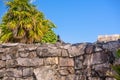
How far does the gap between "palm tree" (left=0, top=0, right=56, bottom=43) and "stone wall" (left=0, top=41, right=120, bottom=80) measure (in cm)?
1329

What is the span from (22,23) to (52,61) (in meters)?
15.2

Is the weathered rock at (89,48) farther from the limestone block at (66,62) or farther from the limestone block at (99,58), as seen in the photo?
the limestone block at (66,62)

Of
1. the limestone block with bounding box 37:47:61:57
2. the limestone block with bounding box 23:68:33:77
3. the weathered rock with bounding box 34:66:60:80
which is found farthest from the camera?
the limestone block with bounding box 23:68:33:77

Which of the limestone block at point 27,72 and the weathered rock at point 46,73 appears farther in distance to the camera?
the limestone block at point 27,72

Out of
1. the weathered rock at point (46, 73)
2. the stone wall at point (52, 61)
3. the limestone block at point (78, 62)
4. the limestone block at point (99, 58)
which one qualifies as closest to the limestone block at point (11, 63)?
the stone wall at point (52, 61)

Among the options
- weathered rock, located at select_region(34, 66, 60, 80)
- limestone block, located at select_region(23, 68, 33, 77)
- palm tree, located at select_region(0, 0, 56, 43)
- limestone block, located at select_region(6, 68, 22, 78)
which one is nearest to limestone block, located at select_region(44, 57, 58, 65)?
weathered rock, located at select_region(34, 66, 60, 80)

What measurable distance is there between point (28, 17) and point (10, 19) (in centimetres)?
143

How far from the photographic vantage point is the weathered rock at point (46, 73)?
26.7 ft

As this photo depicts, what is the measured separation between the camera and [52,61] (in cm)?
826

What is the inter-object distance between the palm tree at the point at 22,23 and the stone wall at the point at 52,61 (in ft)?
43.6

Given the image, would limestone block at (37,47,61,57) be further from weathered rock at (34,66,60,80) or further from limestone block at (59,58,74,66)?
weathered rock at (34,66,60,80)

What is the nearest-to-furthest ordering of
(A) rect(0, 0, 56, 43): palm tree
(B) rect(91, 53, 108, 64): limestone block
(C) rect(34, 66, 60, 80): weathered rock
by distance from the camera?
1. (B) rect(91, 53, 108, 64): limestone block
2. (C) rect(34, 66, 60, 80): weathered rock
3. (A) rect(0, 0, 56, 43): palm tree

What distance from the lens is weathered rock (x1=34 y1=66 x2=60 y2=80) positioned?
8.13 meters

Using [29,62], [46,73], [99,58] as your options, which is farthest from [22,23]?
[99,58]
